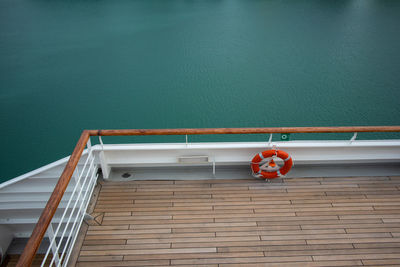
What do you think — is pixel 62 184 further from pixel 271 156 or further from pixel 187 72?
pixel 187 72

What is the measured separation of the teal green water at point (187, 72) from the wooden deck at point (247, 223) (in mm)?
2878

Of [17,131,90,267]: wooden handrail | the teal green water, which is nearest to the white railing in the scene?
[17,131,90,267]: wooden handrail

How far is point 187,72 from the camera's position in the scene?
23.0 ft

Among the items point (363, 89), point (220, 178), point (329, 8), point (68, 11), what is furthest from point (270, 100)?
point (68, 11)

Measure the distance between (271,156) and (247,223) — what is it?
523 mm

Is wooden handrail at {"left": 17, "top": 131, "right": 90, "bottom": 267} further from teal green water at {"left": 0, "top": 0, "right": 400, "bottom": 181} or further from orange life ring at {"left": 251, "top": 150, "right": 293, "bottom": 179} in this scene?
teal green water at {"left": 0, "top": 0, "right": 400, "bottom": 181}

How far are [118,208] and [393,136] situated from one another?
4878 millimetres

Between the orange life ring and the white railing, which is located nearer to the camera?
the white railing

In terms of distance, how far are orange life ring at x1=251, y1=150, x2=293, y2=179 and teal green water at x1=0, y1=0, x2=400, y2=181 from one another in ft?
9.15

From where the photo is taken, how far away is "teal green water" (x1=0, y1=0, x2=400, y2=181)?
5.28 m

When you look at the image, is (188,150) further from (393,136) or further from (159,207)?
(393,136)

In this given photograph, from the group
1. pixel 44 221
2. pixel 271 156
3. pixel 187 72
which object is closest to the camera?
pixel 44 221

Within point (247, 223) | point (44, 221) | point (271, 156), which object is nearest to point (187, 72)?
point (271, 156)

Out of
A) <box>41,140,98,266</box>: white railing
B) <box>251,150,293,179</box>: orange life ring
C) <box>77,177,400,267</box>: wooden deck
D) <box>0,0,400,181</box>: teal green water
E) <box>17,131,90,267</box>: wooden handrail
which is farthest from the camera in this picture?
<box>0,0,400,181</box>: teal green water
